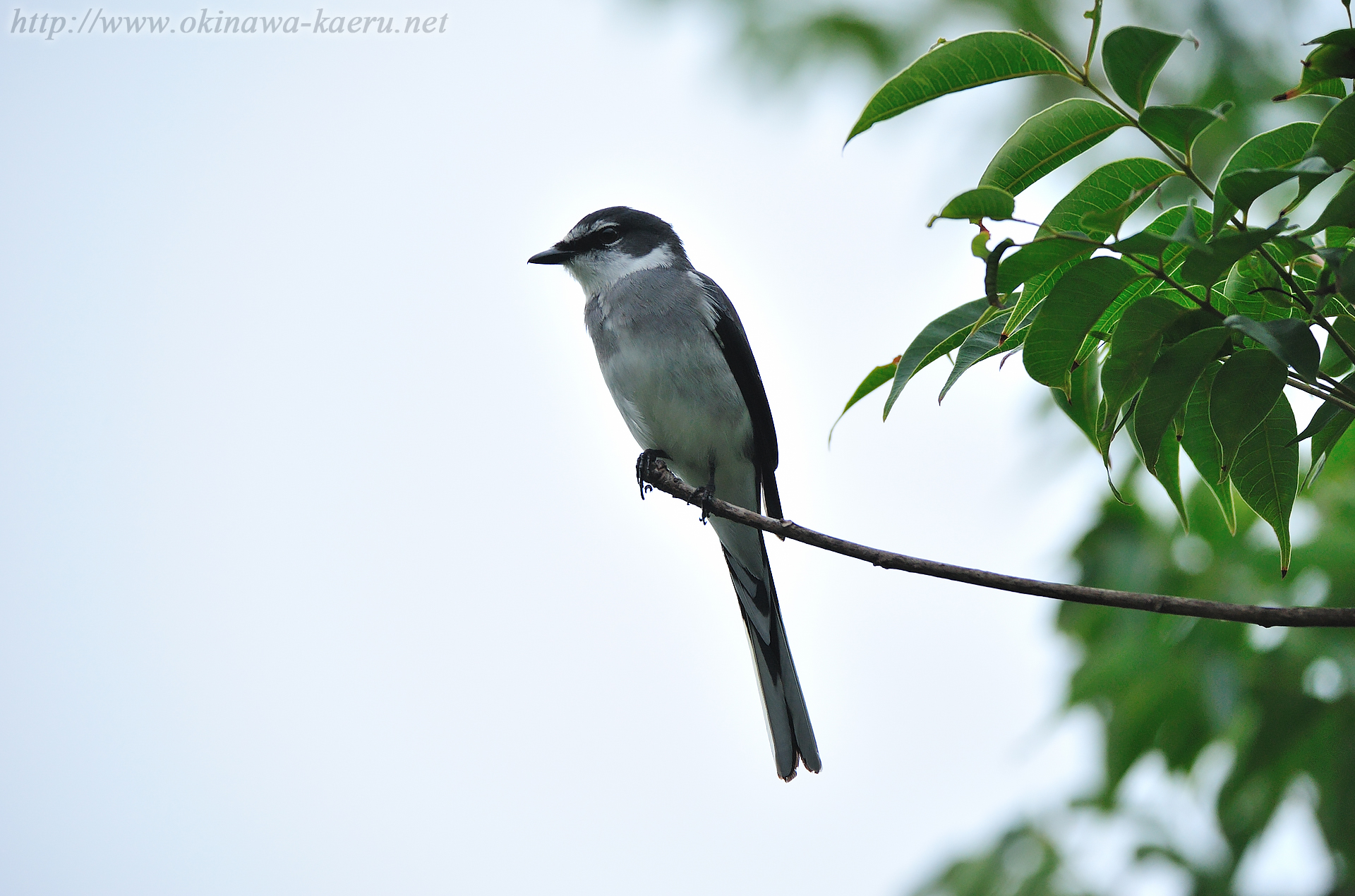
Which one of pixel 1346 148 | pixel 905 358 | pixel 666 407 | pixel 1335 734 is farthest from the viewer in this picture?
pixel 666 407

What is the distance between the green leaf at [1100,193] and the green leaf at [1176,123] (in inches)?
2.4

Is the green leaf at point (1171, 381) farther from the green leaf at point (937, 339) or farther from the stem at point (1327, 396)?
the green leaf at point (937, 339)

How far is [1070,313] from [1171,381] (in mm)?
178

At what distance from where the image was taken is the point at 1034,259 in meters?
1.45

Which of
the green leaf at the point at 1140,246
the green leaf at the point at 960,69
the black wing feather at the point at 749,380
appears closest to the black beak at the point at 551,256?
the black wing feather at the point at 749,380

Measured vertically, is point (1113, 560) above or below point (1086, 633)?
above

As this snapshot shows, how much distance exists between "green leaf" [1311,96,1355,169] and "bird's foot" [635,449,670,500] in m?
2.74

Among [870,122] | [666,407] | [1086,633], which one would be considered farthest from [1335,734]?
[870,122]

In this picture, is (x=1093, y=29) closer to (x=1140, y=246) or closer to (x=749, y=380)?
(x=1140, y=246)

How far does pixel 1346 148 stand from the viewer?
126 cm

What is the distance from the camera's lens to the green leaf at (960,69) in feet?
4.91

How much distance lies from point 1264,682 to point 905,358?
9.01ft

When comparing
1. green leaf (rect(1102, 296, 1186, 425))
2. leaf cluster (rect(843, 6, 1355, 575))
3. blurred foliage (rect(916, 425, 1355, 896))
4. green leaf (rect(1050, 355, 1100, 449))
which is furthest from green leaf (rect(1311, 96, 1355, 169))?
blurred foliage (rect(916, 425, 1355, 896))

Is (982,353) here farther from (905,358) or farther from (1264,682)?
(1264,682)
